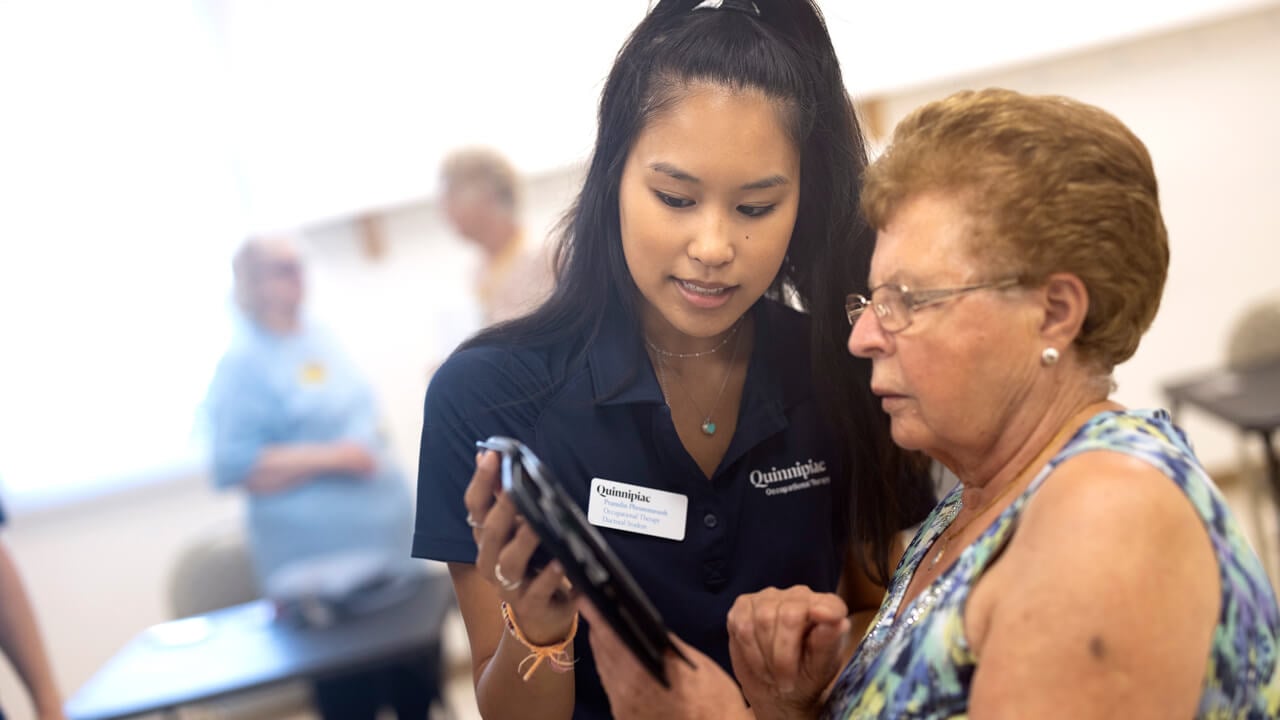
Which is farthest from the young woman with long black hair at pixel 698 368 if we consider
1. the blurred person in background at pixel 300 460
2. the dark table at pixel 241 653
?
the blurred person in background at pixel 300 460

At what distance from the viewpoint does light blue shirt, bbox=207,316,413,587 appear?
9.90 ft

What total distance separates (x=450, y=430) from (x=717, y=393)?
0.35 meters

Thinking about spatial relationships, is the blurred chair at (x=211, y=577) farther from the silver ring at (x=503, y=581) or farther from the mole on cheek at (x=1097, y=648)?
the mole on cheek at (x=1097, y=648)

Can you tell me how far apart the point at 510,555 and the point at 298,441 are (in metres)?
2.31

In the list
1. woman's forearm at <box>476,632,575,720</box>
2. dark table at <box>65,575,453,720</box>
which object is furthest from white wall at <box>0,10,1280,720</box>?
woman's forearm at <box>476,632,575,720</box>

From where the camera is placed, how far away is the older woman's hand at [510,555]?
948 millimetres

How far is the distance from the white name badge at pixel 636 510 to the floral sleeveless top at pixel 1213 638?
1.05ft

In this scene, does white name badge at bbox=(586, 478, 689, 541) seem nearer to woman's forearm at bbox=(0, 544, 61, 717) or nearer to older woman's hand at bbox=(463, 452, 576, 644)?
older woman's hand at bbox=(463, 452, 576, 644)

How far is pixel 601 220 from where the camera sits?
1.31 metres

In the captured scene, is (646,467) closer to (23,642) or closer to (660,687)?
(660,687)

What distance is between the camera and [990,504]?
1076mm

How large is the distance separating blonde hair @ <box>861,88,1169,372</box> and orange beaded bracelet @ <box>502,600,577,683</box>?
0.57 meters

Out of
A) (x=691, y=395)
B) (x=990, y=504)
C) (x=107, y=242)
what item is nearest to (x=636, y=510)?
(x=691, y=395)

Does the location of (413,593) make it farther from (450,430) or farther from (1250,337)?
(1250,337)
